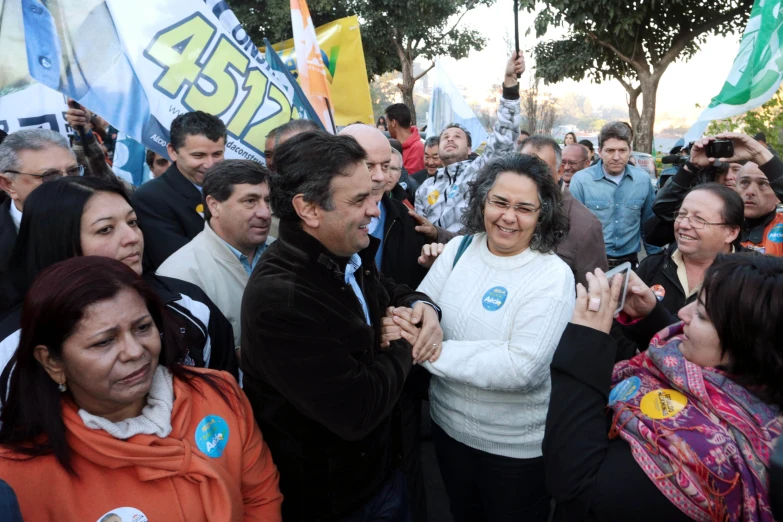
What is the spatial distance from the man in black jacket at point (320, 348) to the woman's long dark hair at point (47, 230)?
0.71 metres

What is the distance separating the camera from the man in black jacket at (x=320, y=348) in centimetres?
157

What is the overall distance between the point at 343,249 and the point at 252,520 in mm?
Answer: 919

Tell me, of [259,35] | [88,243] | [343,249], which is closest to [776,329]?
[343,249]

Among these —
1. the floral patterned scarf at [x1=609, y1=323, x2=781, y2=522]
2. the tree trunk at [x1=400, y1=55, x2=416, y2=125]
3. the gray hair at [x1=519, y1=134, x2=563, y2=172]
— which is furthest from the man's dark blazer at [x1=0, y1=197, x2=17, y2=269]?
the tree trunk at [x1=400, y1=55, x2=416, y2=125]

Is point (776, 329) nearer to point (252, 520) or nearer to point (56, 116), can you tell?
point (252, 520)

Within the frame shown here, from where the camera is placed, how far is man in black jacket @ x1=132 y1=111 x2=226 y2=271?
10.1ft

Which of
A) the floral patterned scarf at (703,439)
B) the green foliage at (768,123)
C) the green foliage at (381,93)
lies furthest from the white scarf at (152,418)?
the green foliage at (381,93)

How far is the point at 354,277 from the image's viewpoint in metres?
1.96

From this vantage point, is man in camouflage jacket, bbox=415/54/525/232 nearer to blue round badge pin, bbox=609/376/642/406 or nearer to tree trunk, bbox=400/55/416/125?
blue round badge pin, bbox=609/376/642/406

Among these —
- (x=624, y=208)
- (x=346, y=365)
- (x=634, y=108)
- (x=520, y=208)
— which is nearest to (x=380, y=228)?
(x=520, y=208)

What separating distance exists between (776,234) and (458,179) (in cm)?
206

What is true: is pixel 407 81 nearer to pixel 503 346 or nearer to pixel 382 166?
pixel 382 166

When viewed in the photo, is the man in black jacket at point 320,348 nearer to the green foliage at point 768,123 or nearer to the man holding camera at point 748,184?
the man holding camera at point 748,184

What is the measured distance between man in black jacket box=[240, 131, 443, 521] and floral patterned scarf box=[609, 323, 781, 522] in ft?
2.48
